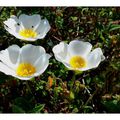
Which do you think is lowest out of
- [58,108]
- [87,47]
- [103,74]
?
[58,108]

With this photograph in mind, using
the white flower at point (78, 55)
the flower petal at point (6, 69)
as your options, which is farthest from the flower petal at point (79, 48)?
the flower petal at point (6, 69)

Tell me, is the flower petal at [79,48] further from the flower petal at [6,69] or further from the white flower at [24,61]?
the flower petal at [6,69]

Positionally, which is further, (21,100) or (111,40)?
(111,40)

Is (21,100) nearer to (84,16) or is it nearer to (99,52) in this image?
(99,52)

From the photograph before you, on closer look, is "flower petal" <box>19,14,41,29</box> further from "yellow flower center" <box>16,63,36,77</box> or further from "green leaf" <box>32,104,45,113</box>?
"green leaf" <box>32,104,45,113</box>
